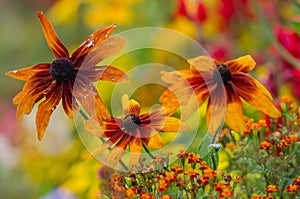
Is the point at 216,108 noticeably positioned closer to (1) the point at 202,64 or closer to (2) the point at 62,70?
(1) the point at 202,64

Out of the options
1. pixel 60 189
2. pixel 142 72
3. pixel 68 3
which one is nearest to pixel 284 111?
pixel 60 189

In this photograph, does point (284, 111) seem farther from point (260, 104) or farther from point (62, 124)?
point (62, 124)

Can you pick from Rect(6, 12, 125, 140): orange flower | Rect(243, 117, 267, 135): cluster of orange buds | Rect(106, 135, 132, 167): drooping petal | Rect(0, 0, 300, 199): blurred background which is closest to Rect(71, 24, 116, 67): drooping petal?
Rect(6, 12, 125, 140): orange flower

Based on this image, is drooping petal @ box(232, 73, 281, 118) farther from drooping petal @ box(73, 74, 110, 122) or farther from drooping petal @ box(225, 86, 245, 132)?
drooping petal @ box(73, 74, 110, 122)

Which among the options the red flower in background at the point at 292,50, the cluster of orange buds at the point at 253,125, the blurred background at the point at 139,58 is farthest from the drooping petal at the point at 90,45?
the red flower in background at the point at 292,50

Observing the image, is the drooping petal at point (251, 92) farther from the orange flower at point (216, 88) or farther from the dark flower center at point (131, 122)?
the dark flower center at point (131, 122)

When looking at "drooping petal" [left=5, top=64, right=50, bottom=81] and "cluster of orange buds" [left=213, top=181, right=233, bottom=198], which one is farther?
"drooping petal" [left=5, top=64, right=50, bottom=81]
